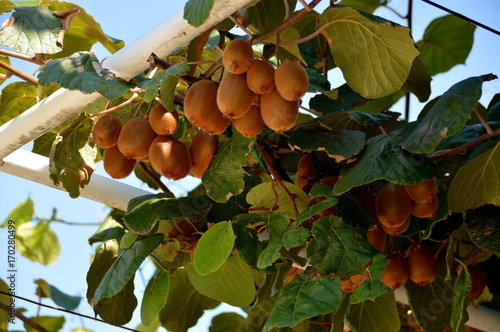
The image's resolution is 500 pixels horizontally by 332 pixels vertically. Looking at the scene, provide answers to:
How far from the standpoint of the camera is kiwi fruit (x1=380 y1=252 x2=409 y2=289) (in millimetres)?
1059

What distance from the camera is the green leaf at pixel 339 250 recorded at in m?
0.81

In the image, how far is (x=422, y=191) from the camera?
2.94 ft

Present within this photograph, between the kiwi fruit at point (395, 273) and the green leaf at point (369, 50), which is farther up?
the green leaf at point (369, 50)

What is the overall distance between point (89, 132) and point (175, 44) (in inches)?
11.8

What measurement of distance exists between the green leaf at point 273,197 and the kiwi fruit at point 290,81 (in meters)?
0.21

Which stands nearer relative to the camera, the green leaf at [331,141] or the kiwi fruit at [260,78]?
the kiwi fruit at [260,78]

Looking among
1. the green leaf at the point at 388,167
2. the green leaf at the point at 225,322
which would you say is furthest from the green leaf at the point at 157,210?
the green leaf at the point at 225,322

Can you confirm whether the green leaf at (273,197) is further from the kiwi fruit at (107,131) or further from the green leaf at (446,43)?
the green leaf at (446,43)

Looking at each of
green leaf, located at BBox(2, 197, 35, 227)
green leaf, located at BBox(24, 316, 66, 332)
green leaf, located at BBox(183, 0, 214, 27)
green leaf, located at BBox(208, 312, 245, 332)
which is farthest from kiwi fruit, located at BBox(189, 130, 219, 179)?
green leaf, located at BBox(2, 197, 35, 227)

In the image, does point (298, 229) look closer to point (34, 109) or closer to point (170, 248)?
point (170, 248)

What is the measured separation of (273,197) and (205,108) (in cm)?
23

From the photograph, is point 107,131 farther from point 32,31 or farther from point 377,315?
point 377,315

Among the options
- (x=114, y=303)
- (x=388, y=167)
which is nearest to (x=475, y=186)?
(x=388, y=167)

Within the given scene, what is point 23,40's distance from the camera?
0.90 metres
